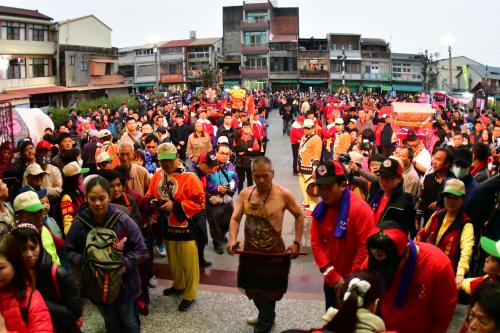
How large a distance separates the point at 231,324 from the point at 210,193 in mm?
2363

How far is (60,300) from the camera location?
3260 mm

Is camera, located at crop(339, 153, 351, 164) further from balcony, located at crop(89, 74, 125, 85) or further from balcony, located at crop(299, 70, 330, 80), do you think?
balcony, located at crop(299, 70, 330, 80)

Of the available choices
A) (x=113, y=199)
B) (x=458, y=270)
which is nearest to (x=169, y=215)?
(x=113, y=199)

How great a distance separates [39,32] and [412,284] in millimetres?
37108

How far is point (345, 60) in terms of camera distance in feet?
172

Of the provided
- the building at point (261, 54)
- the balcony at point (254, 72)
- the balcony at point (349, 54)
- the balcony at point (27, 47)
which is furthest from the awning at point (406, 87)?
the balcony at point (27, 47)

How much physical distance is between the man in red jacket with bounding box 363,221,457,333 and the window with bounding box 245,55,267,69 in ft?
169

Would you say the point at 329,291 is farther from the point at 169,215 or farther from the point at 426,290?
the point at 169,215

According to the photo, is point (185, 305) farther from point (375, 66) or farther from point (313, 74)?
point (375, 66)

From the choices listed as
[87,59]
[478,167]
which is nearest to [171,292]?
[478,167]

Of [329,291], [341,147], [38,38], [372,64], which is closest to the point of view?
[329,291]

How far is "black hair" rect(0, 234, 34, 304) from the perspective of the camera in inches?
110

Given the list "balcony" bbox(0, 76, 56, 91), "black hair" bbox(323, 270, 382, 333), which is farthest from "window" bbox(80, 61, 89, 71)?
"black hair" bbox(323, 270, 382, 333)

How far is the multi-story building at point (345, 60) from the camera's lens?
172 feet
